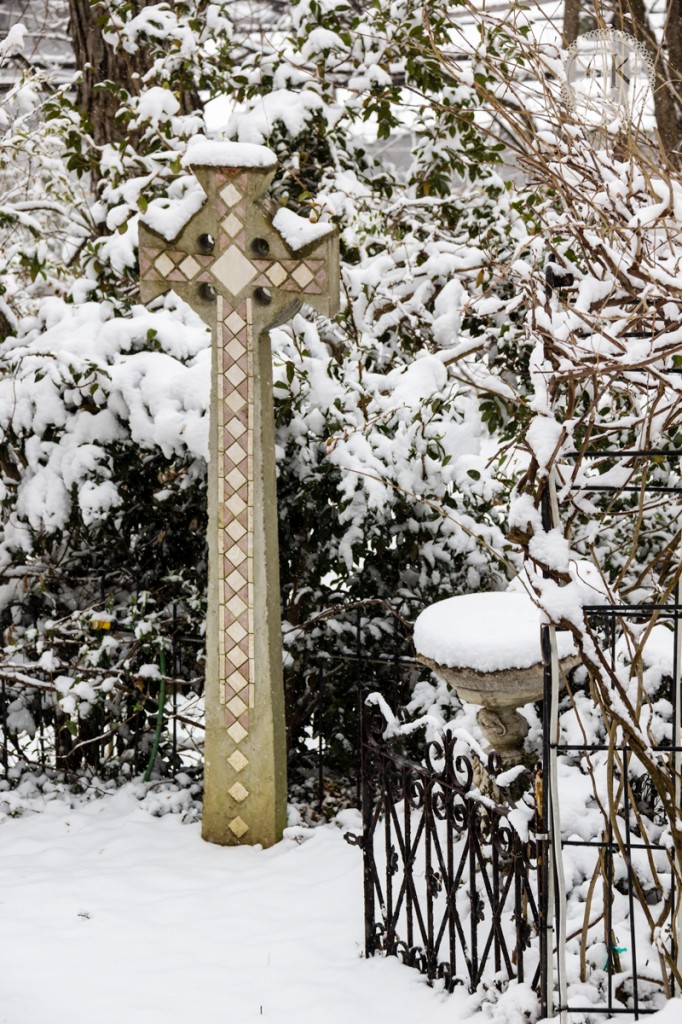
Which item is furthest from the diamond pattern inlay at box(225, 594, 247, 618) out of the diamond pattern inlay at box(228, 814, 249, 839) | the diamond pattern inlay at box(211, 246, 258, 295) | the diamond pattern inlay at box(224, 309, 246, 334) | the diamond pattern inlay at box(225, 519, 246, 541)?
the diamond pattern inlay at box(211, 246, 258, 295)

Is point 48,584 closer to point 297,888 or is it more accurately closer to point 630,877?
point 297,888

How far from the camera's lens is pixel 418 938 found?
4020 mm

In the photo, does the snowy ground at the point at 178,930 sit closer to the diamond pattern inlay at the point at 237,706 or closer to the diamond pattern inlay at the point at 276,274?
the diamond pattern inlay at the point at 237,706

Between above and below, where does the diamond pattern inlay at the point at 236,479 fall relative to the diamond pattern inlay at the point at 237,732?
above

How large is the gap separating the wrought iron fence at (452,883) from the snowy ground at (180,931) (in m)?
0.11

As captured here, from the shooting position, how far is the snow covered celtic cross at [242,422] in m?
4.67

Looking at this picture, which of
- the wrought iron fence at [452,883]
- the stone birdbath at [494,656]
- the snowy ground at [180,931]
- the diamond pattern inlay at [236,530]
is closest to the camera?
the wrought iron fence at [452,883]

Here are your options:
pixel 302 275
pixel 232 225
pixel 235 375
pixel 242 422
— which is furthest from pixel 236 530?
pixel 232 225

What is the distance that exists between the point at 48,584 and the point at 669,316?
3669 mm

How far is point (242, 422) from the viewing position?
15.4ft

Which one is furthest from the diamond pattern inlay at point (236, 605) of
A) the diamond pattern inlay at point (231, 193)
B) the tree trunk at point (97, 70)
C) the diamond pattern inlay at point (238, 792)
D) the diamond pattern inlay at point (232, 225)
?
the tree trunk at point (97, 70)

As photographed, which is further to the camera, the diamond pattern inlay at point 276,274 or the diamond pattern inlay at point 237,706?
the diamond pattern inlay at point 237,706

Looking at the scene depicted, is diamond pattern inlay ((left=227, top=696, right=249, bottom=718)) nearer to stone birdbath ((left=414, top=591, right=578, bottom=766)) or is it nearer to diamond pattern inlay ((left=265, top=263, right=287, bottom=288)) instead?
stone birdbath ((left=414, top=591, right=578, bottom=766))

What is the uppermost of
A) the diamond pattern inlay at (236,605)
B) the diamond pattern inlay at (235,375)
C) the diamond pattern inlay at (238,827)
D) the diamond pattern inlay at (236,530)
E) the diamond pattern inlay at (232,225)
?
the diamond pattern inlay at (232,225)
